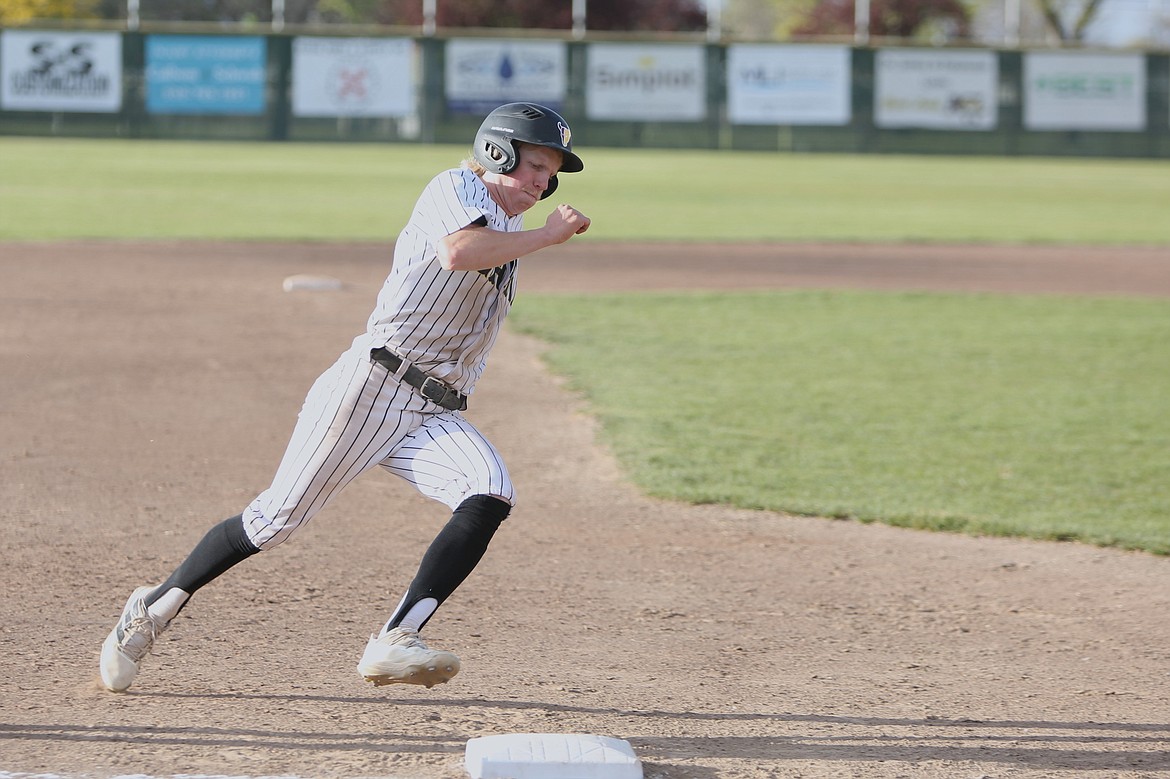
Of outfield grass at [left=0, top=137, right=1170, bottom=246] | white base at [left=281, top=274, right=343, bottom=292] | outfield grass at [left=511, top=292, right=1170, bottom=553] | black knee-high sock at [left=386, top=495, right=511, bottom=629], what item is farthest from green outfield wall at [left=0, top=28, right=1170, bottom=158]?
black knee-high sock at [left=386, top=495, right=511, bottom=629]

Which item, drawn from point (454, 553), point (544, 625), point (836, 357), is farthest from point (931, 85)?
point (454, 553)

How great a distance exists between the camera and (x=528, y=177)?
3.57 m

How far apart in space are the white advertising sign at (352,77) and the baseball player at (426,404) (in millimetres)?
31449

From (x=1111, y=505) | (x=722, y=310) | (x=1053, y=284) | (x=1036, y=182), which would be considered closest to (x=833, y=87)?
(x=1036, y=182)

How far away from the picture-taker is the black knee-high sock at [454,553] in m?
3.52

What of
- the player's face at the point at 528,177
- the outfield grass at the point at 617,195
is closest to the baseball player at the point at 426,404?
the player's face at the point at 528,177

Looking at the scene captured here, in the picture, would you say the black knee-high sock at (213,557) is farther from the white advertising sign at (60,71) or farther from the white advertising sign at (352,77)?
the white advertising sign at (60,71)

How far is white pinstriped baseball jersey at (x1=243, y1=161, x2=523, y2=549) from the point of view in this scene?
3578 mm

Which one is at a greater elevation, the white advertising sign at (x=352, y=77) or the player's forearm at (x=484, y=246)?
the white advertising sign at (x=352, y=77)

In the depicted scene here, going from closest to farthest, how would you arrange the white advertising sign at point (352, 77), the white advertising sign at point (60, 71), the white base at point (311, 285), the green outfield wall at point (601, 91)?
the white base at point (311, 285), the white advertising sign at point (60, 71), the green outfield wall at point (601, 91), the white advertising sign at point (352, 77)

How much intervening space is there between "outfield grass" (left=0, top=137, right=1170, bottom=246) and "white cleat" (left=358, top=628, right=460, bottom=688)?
12.9 metres

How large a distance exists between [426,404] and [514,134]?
2.50ft

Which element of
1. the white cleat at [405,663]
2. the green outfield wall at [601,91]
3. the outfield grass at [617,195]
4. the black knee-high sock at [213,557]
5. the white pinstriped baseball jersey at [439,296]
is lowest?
the white cleat at [405,663]

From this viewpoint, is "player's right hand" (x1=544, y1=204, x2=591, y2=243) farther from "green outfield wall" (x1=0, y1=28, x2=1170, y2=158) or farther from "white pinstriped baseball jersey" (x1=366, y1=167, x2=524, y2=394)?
"green outfield wall" (x1=0, y1=28, x2=1170, y2=158)
